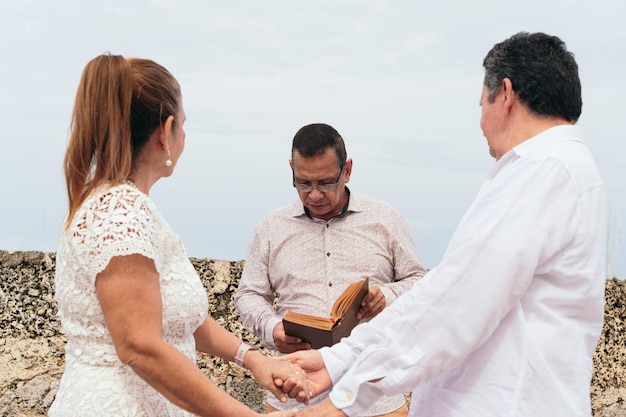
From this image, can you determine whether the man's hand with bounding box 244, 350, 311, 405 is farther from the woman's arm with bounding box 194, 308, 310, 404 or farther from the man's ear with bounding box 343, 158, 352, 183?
the man's ear with bounding box 343, 158, 352, 183

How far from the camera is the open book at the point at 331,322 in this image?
10.4 ft

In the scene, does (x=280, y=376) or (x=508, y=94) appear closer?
(x=508, y=94)

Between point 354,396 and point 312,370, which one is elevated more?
point 354,396

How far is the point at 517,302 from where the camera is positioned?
6.66 ft

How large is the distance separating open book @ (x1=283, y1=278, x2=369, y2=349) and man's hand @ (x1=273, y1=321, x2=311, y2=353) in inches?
1.5

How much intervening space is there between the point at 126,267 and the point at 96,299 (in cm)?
16

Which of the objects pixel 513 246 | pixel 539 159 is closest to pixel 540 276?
pixel 513 246

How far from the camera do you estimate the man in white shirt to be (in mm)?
2010

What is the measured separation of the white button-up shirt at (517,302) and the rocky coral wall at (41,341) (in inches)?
112

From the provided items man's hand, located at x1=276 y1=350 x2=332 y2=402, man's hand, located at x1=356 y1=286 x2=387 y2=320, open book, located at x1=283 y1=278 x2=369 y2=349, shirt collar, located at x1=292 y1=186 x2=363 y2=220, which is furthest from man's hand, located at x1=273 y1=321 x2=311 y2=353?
shirt collar, located at x1=292 y1=186 x2=363 y2=220

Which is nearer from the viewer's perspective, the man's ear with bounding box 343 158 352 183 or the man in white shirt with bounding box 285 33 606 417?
the man in white shirt with bounding box 285 33 606 417

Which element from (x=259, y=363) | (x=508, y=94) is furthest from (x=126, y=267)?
(x=508, y=94)

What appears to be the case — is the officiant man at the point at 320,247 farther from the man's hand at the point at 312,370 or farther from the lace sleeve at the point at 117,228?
the lace sleeve at the point at 117,228

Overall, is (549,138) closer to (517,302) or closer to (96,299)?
(517,302)
